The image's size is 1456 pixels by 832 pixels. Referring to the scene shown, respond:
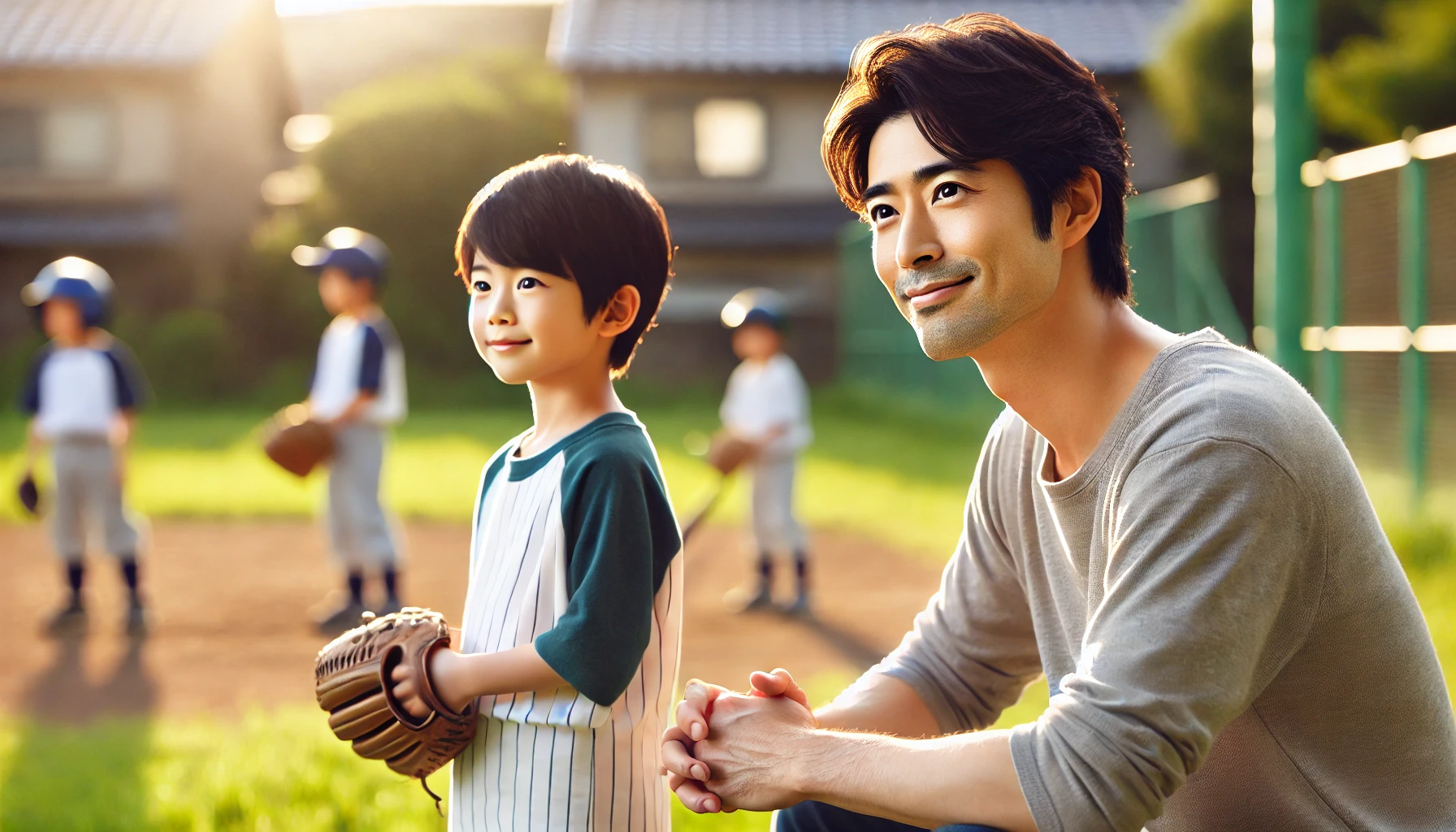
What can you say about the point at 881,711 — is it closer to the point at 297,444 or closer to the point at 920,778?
the point at 920,778

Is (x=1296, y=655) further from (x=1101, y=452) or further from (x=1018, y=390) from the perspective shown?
(x=1018, y=390)

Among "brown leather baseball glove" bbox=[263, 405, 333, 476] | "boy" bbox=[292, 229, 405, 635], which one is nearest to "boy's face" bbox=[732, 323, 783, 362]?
"boy" bbox=[292, 229, 405, 635]

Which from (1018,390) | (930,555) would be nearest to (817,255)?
(930,555)

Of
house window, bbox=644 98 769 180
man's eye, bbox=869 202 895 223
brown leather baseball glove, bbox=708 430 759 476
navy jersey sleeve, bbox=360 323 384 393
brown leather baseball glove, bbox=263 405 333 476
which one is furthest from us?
house window, bbox=644 98 769 180

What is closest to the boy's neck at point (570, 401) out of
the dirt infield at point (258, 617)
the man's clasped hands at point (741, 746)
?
the man's clasped hands at point (741, 746)

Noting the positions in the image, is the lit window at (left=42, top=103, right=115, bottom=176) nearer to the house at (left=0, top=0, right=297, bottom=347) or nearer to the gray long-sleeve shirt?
the house at (left=0, top=0, right=297, bottom=347)

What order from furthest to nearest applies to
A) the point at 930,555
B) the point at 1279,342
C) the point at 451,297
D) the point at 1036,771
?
1. the point at 451,297
2. the point at 930,555
3. the point at 1279,342
4. the point at 1036,771

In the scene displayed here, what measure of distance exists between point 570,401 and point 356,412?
4.11m

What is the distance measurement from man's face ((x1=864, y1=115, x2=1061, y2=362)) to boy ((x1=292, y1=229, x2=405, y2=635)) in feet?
14.8

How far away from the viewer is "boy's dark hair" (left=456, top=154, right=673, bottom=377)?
194cm

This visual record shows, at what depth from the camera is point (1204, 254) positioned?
9477mm

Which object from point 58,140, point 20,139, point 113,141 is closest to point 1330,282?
point 113,141

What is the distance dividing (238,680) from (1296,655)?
429 cm

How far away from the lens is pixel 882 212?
5.74ft
